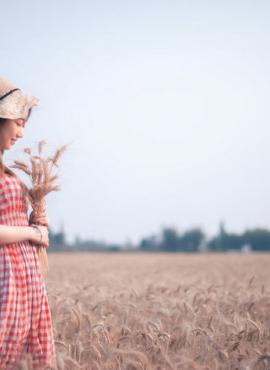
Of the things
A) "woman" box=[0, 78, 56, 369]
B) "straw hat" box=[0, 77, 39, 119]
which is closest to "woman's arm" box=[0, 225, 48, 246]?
Result: "woman" box=[0, 78, 56, 369]

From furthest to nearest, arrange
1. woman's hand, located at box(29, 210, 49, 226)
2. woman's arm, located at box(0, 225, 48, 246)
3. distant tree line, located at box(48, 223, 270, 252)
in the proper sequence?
distant tree line, located at box(48, 223, 270, 252)
woman's hand, located at box(29, 210, 49, 226)
woman's arm, located at box(0, 225, 48, 246)

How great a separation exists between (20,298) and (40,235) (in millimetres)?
372

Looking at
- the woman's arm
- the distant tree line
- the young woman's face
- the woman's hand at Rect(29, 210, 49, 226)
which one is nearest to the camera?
the woman's arm

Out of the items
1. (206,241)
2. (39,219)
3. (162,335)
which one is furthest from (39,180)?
(206,241)

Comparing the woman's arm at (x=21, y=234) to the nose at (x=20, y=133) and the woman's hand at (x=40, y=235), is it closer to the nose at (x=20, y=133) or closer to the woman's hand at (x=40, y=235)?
the woman's hand at (x=40, y=235)

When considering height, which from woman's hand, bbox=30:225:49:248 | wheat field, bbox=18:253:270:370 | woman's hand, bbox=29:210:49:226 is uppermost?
woman's hand, bbox=29:210:49:226

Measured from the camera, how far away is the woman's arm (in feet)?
9.95

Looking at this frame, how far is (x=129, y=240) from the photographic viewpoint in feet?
382

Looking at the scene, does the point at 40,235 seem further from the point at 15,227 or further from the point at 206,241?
the point at 206,241

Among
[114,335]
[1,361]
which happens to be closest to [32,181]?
[1,361]

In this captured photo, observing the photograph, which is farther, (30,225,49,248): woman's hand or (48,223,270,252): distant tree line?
(48,223,270,252): distant tree line

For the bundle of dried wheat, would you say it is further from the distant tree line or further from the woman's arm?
the distant tree line

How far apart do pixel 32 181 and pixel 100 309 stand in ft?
9.81

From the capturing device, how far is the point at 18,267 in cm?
314
